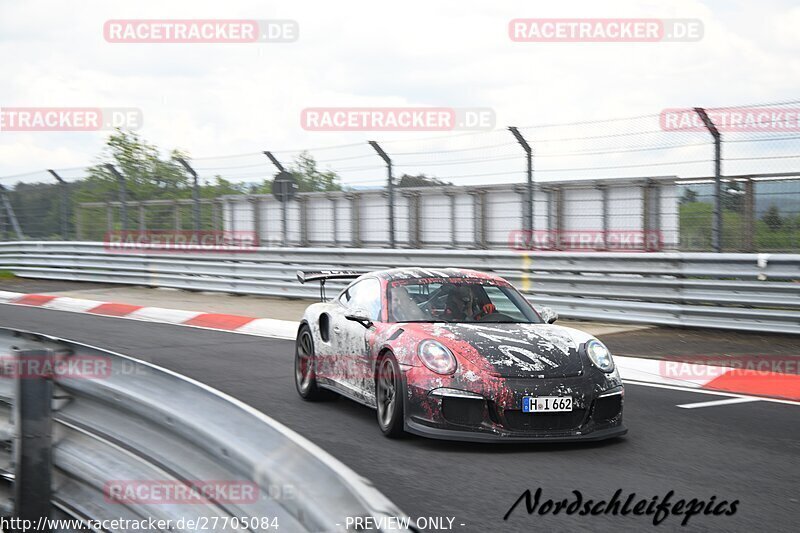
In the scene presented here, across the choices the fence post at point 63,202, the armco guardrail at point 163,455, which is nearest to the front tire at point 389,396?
the armco guardrail at point 163,455

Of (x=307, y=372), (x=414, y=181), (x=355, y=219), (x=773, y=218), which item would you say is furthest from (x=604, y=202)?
(x=307, y=372)

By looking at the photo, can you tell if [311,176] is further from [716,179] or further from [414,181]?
[716,179]

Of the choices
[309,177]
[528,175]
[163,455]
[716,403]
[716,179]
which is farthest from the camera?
[309,177]

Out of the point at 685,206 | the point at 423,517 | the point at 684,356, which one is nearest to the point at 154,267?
the point at 685,206

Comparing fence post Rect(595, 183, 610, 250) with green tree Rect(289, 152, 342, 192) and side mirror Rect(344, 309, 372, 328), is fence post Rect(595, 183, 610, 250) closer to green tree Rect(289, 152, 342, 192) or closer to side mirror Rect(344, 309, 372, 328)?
green tree Rect(289, 152, 342, 192)

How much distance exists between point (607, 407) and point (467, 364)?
962 mm

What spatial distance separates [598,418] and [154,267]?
15351mm

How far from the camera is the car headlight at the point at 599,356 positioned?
6.55 m

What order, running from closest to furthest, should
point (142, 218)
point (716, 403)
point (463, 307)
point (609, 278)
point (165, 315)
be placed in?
point (463, 307)
point (716, 403)
point (609, 278)
point (165, 315)
point (142, 218)

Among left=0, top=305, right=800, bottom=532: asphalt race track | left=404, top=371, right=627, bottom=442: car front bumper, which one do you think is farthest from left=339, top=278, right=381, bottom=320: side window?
left=404, top=371, right=627, bottom=442: car front bumper

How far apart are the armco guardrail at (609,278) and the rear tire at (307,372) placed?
5.47m

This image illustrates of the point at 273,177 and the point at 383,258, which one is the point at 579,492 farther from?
the point at 273,177

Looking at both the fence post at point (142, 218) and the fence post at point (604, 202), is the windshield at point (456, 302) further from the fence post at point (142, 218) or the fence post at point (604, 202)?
the fence post at point (142, 218)

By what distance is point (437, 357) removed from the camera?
646 cm
